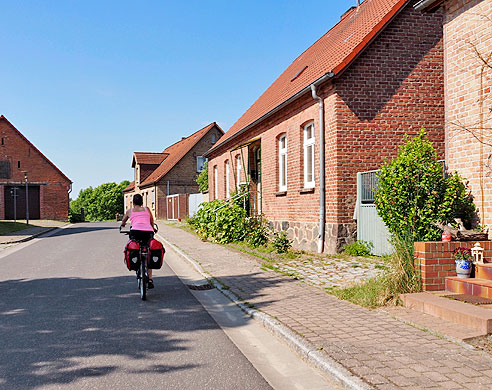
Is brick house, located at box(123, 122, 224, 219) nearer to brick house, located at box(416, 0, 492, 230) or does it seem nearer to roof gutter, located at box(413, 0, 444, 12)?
roof gutter, located at box(413, 0, 444, 12)

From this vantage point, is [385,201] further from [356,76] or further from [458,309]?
[356,76]

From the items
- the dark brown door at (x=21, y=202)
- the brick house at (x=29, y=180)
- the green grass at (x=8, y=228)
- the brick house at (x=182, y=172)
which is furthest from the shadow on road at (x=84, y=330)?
the brick house at (x=29, y=180)

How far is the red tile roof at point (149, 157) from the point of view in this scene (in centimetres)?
5416

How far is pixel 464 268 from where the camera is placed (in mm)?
6406

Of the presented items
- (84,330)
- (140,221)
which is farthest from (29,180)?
(84,330)

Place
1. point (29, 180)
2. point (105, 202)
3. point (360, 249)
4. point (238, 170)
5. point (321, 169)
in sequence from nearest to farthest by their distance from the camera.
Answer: point (360, 249), point (321, 169), point (238, 170), point (29, 180), point (105, 202)

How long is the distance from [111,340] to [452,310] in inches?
145

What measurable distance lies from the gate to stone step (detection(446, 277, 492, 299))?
417cm

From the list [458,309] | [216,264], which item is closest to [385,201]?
[458,309]

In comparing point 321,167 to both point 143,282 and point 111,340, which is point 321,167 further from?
point 111,340

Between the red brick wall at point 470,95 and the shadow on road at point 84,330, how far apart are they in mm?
4316

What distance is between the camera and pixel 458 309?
5363 millimetres

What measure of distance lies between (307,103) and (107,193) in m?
83.4

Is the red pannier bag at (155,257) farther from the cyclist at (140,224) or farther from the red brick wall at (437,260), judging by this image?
the red brick wall at (437,260)
